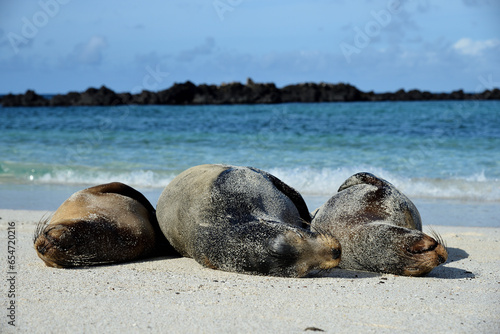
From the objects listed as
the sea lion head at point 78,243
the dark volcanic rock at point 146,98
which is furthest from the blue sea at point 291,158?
the dark volcanic rock at point 146,98

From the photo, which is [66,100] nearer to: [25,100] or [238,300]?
[25,100]

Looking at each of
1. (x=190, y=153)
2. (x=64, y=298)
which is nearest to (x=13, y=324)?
(x=64, y=298)

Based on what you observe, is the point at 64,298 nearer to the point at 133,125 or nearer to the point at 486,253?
the point at 486,253

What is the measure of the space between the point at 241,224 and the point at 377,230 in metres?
1.12

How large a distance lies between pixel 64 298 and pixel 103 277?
2.15 ft

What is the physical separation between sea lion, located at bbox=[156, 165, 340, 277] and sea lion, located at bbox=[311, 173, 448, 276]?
0.35m

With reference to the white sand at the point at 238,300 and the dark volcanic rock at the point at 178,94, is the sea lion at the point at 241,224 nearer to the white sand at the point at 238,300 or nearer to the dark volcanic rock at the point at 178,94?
the white sand at the point at 238,300

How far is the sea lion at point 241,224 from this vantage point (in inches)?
164

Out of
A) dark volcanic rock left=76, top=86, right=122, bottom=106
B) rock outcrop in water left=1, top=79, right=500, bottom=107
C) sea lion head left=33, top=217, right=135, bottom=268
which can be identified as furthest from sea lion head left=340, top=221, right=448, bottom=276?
dark volcanic rock left=76, top=86, right=122, bottom=106

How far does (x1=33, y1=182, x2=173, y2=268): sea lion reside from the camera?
4777mm

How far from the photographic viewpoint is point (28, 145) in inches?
725

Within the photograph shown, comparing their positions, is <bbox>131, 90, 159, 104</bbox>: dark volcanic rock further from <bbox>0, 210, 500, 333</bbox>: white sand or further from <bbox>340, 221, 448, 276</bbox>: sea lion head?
<bbox>340, 221, 448, 276</bbox>: sea lion head

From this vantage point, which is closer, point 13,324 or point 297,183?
point 13,324

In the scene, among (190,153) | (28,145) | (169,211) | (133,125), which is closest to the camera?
(169,211)
